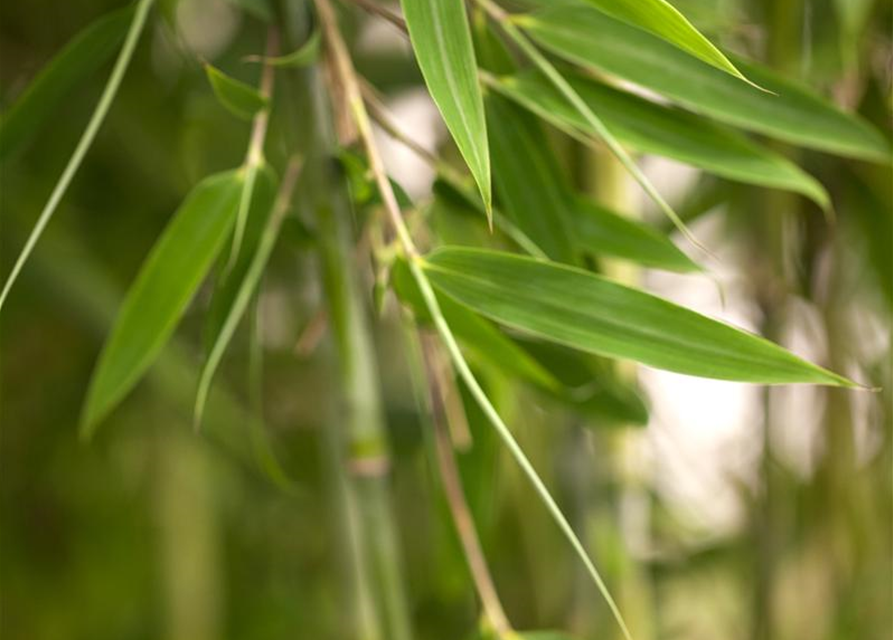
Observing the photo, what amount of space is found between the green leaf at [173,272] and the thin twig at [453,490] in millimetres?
89

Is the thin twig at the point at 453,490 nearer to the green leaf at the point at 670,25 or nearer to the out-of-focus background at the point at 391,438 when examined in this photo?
the out-of-focus background at the point at 391,438

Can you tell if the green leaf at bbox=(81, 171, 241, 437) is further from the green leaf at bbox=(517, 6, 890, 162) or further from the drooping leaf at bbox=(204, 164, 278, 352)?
the green leaf at bbox=(517, 6, 890, 162)

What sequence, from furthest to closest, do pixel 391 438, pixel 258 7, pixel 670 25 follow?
pixel 391 438 < pixel 258 7 < pixel 670 25

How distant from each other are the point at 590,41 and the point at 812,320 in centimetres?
46

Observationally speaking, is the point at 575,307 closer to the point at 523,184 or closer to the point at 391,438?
the point at 523,184

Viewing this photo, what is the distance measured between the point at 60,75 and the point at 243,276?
0.28 feet

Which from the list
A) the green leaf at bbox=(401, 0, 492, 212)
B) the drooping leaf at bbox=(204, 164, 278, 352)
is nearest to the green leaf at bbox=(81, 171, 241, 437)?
the drooping leaf at bbox=(204, 164, 278, 352)

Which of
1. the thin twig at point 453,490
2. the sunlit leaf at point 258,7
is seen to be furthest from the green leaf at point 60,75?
the thin twig at point 453,490

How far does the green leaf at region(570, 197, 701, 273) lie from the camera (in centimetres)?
41

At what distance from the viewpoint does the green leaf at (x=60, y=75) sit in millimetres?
364

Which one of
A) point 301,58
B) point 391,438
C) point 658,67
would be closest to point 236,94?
point 301,58

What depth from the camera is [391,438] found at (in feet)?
2.15

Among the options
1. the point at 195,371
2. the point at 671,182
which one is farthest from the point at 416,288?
the point at 671,182

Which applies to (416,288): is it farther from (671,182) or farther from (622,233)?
(671,182)
